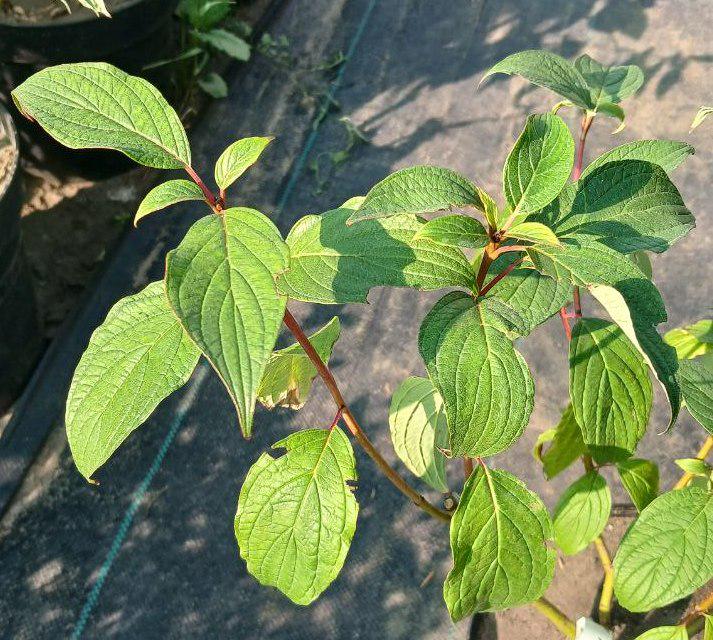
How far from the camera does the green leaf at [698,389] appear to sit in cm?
108

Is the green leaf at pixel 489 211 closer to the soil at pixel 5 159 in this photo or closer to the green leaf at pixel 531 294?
the green leaf at pixel 531 294

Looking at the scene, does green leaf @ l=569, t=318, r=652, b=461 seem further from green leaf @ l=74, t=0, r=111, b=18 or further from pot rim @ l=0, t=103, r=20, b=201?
pot rim @ l=0, t=103, r=20, b=201

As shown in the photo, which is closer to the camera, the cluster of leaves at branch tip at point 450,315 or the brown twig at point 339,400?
the cluster of leaves at branch tip at point 450,315

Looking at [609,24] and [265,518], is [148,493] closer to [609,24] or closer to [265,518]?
[265,518]

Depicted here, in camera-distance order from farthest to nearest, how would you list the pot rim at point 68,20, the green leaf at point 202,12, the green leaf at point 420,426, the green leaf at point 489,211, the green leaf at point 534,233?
the green leaf at point 202,12 < the pot rim at point 68,20 < the green leaf at point 420,426 < the green leaf at point 489,211 < the green leaf at point 534,233

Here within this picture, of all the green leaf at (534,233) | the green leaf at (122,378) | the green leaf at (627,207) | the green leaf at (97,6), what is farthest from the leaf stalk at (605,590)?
the green leaf at (97,6)

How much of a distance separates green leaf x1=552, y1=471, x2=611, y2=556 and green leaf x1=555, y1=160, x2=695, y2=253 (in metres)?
0.52

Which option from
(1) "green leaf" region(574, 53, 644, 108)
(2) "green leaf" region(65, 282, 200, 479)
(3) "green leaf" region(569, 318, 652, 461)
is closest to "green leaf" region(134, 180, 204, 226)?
(2) "green leaf" region(65, 282, 200, 479)

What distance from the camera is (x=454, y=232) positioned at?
0.87m

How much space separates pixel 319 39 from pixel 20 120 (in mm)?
1175

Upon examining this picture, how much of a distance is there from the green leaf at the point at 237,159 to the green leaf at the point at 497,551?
20.7 inches

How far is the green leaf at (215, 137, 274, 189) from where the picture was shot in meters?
0.91

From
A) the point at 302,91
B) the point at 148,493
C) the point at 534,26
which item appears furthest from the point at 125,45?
the point at 534,26

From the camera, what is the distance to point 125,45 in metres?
2.43
